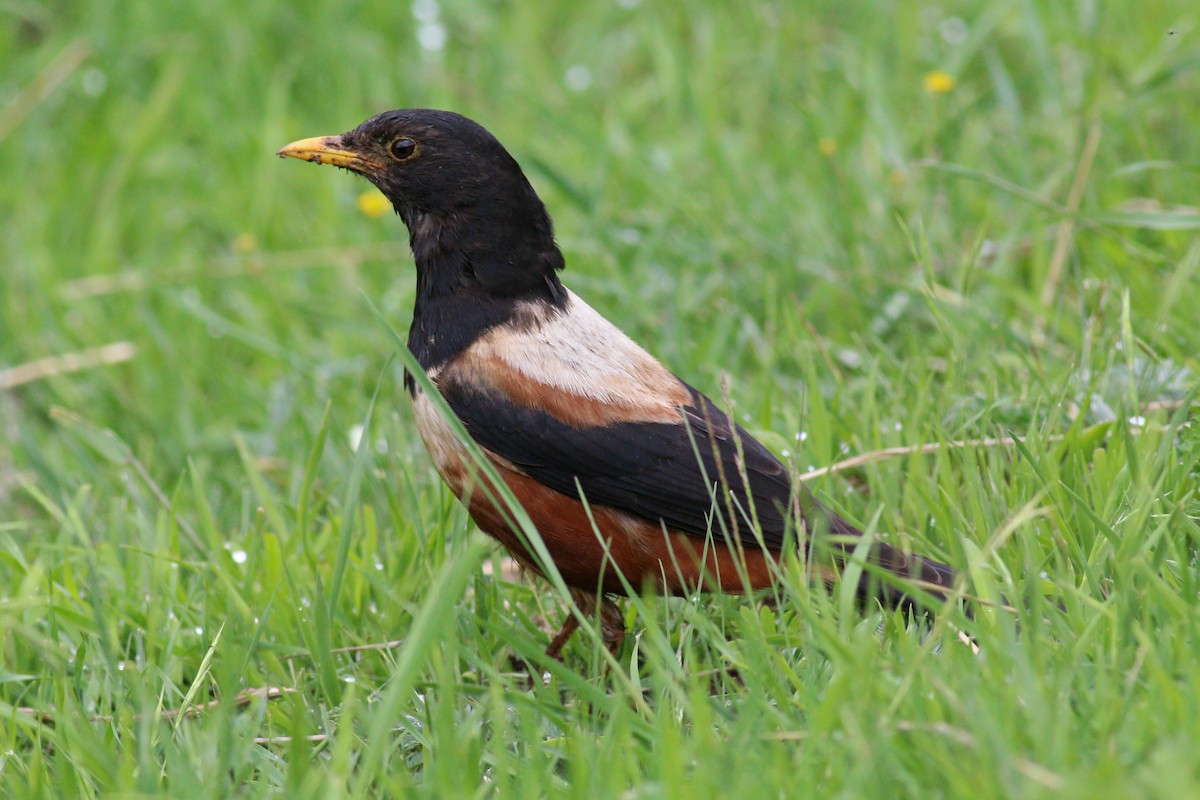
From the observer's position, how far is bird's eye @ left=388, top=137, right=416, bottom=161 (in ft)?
13.4

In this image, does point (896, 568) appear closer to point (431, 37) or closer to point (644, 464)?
point (644, 464)

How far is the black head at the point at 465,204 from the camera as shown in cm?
397

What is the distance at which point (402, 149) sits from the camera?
4.10 metres

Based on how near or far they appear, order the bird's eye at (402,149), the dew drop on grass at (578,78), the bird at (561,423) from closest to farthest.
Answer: the bird at (561,423) → the bird's eye at (402,149) → the dew drop on grass at (578,78)

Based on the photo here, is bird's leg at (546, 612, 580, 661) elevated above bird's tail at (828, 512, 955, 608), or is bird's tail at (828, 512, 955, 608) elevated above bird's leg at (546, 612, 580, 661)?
bird's tail at (828, 512, 955, 608)

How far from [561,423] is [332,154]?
45.2 inches

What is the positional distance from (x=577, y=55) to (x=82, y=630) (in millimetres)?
4687

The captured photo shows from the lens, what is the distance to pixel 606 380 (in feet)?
12.4

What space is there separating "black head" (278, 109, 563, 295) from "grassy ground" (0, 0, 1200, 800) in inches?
24.3

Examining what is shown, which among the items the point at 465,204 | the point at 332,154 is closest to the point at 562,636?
the point at 465,204

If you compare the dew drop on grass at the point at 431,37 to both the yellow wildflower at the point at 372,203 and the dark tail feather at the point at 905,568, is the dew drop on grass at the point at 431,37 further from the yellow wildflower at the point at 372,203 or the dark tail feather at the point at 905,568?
the dark tail feather at the point at 905,568

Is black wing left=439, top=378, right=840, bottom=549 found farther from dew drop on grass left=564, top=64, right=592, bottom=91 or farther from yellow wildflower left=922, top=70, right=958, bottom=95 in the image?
dew drop on grass left=564, top=64, right=592, bottom=91

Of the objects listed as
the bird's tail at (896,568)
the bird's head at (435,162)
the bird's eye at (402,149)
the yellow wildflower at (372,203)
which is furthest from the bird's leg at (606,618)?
the yellow wildflower at (372,203)

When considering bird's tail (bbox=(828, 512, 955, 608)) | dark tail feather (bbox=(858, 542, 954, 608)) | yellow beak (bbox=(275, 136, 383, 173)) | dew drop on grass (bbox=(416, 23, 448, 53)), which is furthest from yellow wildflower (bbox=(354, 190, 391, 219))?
dark tail feather (bbox=(858, 542, 954, 608))
